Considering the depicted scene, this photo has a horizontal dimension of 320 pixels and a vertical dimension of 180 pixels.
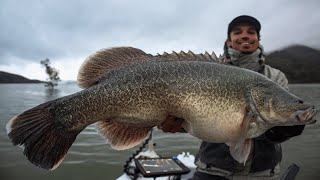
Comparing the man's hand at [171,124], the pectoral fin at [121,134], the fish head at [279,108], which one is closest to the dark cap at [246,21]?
the fish head at [279,108]

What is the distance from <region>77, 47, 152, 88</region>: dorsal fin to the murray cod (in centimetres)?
8

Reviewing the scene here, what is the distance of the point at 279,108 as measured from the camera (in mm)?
2893

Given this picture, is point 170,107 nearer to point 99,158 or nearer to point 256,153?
point 256,153

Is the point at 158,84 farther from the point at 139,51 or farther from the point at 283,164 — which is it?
the point at 283,164

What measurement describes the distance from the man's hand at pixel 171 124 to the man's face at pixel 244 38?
5.07 ft

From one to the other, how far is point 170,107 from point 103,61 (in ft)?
2.48

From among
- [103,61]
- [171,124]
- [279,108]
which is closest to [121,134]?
[171,124]

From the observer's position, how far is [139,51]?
3.18m

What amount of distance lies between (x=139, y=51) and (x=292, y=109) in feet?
4.59

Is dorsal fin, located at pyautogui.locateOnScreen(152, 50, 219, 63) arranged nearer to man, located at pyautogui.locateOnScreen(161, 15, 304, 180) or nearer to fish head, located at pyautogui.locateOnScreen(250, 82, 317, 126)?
fish head, located at pyautogui.locateOnScreen(250, 82, 317, 126)

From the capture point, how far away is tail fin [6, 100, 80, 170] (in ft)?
9.43

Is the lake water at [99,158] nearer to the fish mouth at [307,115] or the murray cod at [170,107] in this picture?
the murray cod at [170,107]

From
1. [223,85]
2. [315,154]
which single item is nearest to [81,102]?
[223,85]

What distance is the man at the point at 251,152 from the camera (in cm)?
404
